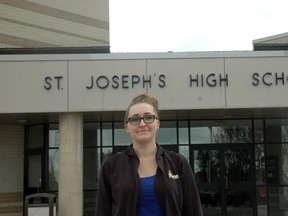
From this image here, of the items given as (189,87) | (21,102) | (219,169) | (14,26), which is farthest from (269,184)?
(14,26)

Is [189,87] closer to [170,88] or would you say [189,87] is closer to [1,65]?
[170,88]

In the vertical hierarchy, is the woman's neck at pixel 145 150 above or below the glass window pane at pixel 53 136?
below

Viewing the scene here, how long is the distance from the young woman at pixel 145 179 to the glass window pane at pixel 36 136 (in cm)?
1277

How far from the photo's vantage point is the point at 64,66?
12.3 meters

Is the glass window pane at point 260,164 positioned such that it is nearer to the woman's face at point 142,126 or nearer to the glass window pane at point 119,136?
the glass window pane at point 119,136

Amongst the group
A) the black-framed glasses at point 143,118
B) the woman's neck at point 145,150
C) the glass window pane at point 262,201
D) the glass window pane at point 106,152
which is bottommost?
the glass window pane at point 262,201

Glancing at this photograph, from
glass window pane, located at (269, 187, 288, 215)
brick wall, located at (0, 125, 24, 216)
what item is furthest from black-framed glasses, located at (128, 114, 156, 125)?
brick wall, located at (0, 125, 24, 216)

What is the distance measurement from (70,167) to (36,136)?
3715 mm

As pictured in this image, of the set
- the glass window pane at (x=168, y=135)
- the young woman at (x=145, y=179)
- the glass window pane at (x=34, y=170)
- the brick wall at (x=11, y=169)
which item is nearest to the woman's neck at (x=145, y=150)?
the young woman at (x=145, y=179)

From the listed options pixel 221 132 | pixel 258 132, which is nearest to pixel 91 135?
pixel 221 132

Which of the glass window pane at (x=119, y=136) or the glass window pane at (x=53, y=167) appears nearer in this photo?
the glass window pane at (x=119, y=136)

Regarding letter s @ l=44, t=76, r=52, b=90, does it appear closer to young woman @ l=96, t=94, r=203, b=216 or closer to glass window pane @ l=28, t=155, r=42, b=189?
glass window pane @ l=28, t=155, r=42, b=189

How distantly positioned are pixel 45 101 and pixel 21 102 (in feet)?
2.03

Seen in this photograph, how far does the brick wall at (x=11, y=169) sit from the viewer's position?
15.1 meters
